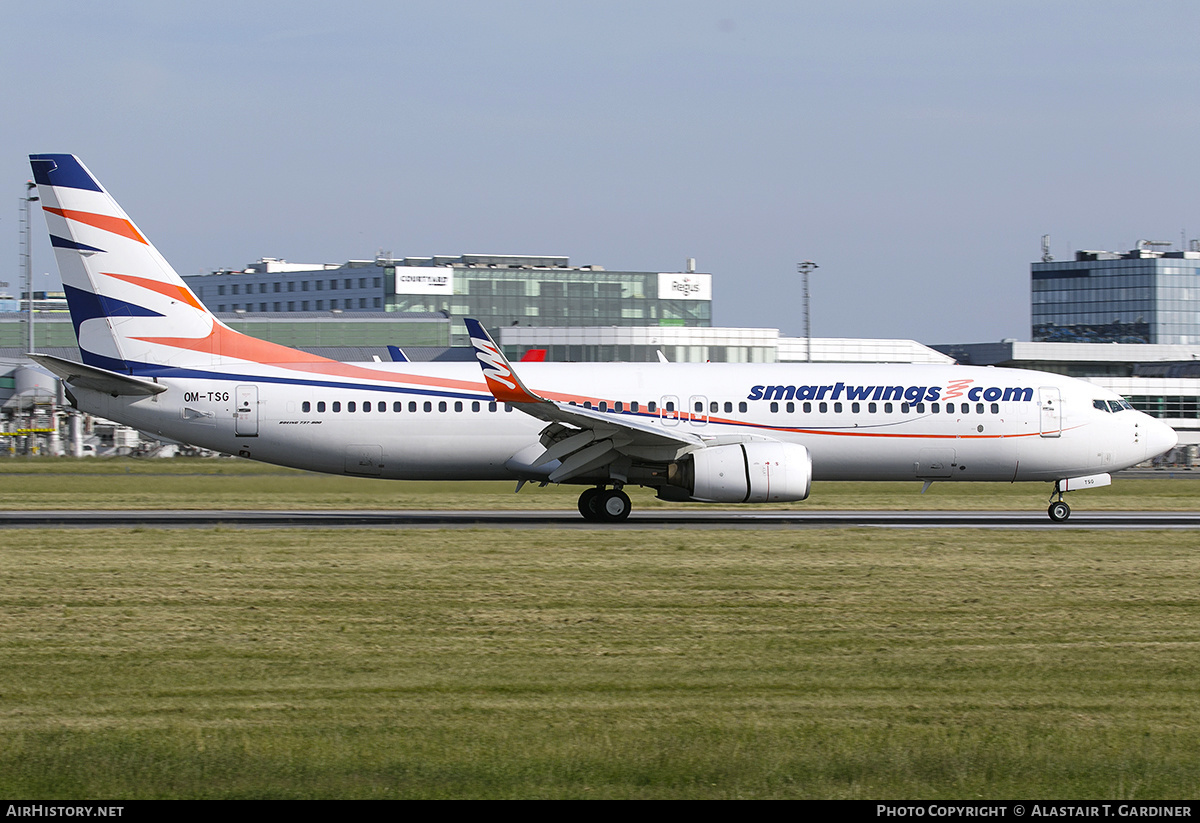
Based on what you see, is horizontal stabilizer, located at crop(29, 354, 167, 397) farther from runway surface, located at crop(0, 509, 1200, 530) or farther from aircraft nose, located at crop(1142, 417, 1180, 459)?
aircraft nose, located at crop(1142, 417, 1180, 459)

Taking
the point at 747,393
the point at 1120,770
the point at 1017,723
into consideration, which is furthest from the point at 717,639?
the point at 747,393

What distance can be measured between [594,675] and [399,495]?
2356 cm

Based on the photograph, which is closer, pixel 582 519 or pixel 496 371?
pixel 496 371

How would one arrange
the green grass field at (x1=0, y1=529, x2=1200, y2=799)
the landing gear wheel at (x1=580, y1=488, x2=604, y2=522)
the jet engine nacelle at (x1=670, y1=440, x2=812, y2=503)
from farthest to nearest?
the landing gear wheel at (x1=580, y1=488, x2=604, y2=522) → the jet engine nacelle at (x1=670, y1=440, x2=812, y2=503) → the green grass field at (x1=0, y1=529, x2=1200, y2=799)

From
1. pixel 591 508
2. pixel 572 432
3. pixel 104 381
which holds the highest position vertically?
pixel 104 381

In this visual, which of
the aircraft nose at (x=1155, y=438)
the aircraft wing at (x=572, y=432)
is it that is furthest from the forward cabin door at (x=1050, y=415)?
the aircraft wing at (x=572, y=432)

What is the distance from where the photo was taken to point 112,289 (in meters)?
26.1

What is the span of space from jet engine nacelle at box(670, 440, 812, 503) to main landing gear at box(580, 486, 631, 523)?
1.89 m

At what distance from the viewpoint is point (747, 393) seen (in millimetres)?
27094

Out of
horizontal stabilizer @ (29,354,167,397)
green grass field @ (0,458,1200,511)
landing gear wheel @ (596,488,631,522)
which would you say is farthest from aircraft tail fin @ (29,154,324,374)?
landing gear wheel @ (596,488,631,522)

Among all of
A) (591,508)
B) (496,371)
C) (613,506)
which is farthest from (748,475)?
(496,371)

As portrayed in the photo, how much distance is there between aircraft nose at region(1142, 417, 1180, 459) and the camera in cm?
2830

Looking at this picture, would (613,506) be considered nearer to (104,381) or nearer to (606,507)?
(606,507)

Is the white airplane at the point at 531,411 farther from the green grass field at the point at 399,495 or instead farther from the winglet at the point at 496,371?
the green grass field at the point at 399,495
